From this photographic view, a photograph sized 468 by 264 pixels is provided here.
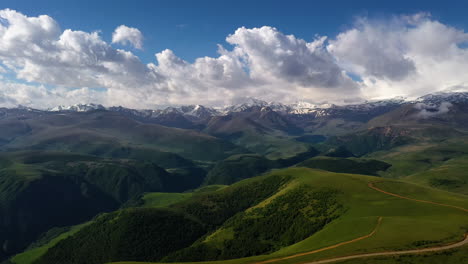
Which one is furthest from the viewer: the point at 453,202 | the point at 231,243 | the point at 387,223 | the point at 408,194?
the point at 231,243

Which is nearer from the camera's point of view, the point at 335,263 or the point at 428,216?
the point at 335,263

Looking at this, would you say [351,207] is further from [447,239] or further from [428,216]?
[447,239]

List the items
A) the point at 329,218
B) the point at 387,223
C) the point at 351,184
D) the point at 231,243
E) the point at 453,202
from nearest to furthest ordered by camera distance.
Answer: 1. the point at 387,223
2. the point at 453,202
3. the point at 329,218
4. the point at 231,243
5. the point at 351,184

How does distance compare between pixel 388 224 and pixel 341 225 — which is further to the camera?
pixel 341 225

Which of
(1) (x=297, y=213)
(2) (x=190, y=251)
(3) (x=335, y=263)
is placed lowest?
(2) (x=190, y=251)

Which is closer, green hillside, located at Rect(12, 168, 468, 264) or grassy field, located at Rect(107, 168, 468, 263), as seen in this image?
grassy field, located at Rect(107, 168, 468, 263)

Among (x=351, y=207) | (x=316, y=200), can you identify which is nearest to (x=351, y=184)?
(x=316, y=200)

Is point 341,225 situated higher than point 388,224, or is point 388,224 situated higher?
point 388,224

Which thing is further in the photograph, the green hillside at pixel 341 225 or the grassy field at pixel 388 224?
the green hillside at pixel 341 225
